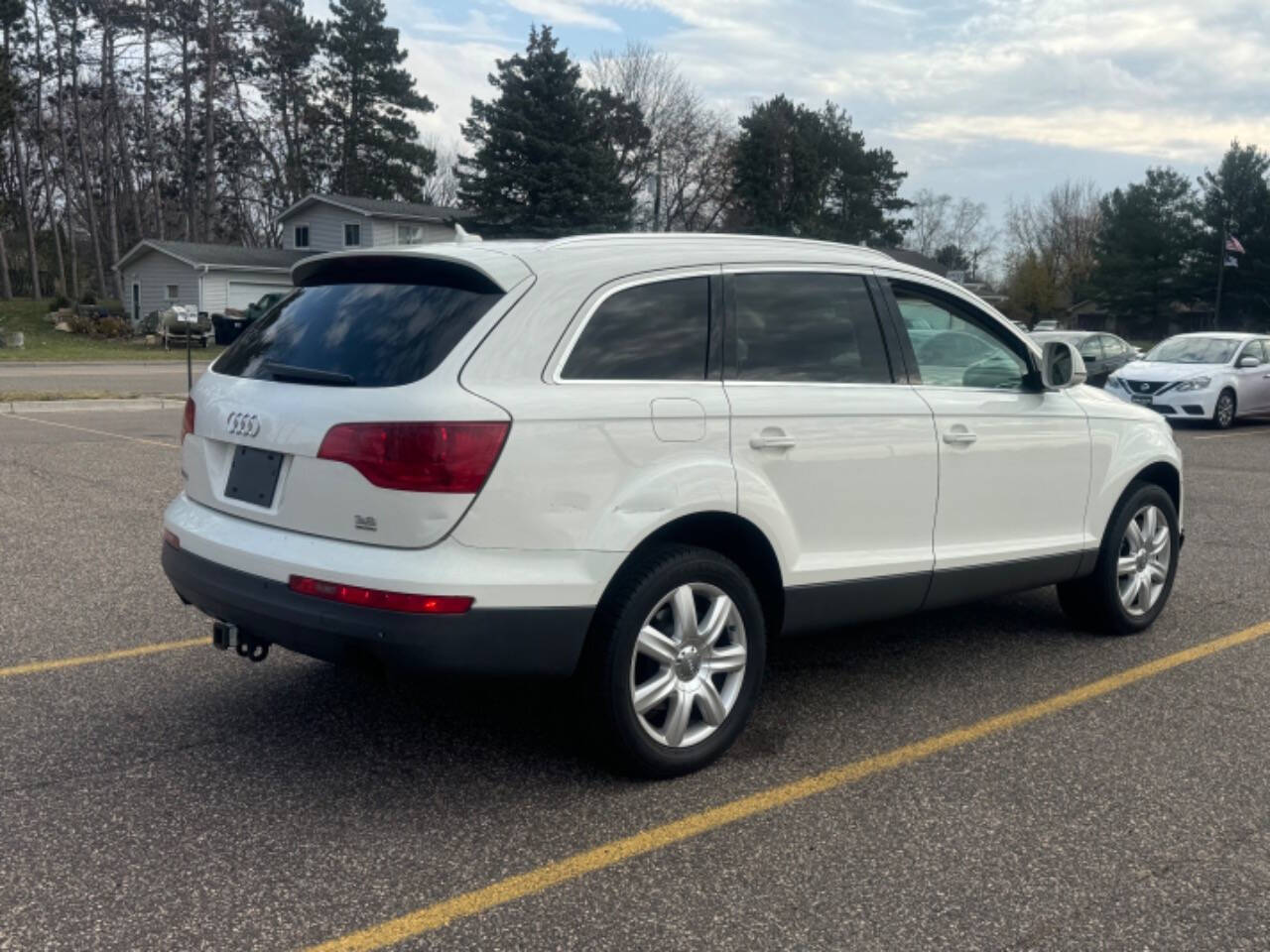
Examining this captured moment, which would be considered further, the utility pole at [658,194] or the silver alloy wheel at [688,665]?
the utility pole at [658,194]

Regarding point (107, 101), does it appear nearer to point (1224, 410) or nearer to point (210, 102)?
point (210, 102)

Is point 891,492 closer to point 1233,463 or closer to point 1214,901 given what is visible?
point 1214,901

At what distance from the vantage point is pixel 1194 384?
18.2m

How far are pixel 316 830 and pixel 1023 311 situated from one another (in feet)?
238

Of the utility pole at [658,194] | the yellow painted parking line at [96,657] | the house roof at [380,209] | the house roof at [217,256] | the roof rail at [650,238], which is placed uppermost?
the utility pole at [658,194]

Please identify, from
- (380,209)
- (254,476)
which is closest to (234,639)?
(254,476)

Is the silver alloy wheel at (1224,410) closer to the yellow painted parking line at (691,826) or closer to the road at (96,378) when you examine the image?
the yellow painted parking line at (691,826)

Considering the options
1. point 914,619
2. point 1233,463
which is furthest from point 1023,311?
point 914,619

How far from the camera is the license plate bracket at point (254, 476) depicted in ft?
12.5

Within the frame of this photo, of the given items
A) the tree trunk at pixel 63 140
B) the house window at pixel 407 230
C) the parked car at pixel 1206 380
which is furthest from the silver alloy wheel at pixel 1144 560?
the tree trunk at pixel 63 140

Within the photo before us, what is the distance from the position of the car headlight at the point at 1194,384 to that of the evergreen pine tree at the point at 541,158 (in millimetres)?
25884

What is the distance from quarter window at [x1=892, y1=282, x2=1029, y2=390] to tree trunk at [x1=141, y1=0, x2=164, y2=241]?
175ft

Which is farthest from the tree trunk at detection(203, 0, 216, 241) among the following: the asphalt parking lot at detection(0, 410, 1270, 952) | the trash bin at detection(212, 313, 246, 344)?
the asphalt parking lot at detection(0, 410, 1270, 952)

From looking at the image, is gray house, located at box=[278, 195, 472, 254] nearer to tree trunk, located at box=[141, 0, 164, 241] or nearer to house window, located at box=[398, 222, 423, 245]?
house window, located at box=[398, 222, 423, 245]
